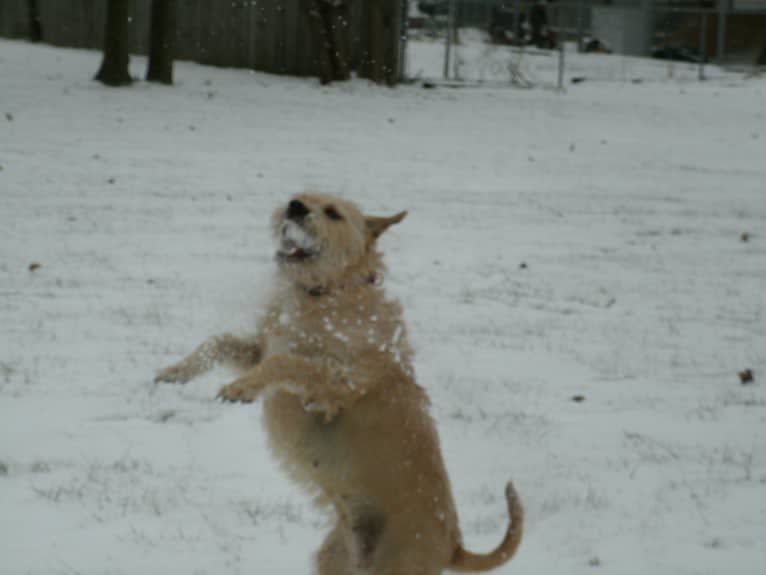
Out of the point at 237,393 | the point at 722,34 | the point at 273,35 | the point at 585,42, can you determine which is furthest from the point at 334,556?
the point at 585,42

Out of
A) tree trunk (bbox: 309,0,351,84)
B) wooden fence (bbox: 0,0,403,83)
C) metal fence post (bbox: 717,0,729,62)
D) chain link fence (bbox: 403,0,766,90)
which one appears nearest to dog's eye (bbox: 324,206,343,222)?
tree trunk (bbox: 309,0,351,84)

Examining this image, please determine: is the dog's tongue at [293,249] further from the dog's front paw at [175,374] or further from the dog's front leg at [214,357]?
the dog's front paw at [175,374]

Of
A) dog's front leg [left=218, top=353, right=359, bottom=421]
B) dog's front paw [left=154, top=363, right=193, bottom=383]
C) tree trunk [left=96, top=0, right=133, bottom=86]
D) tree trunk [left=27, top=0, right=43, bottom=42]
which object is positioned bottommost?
dog's front paw [left=154, top=363, right=193, bottom=383]

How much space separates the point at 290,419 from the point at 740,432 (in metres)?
2.90

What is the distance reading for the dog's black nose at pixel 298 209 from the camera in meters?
4.11

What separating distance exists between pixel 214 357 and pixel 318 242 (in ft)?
1.97

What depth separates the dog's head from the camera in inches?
161

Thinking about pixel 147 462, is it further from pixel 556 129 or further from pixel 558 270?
pixel 556 129

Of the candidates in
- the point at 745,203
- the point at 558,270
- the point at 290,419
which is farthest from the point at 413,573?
the point at 745,203

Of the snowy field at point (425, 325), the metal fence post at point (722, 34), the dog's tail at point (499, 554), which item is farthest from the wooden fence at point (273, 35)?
the dog's tail at point (499, 554)

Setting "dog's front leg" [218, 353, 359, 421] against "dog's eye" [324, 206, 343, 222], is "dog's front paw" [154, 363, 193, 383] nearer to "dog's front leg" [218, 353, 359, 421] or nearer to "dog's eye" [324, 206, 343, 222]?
"dog's front leg" [218, 353, 359, 421]

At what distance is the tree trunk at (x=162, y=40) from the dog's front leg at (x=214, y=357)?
1533cm

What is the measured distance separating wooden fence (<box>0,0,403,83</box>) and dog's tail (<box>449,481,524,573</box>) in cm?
1819

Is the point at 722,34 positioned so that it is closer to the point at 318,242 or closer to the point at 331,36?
the point at 331,36
